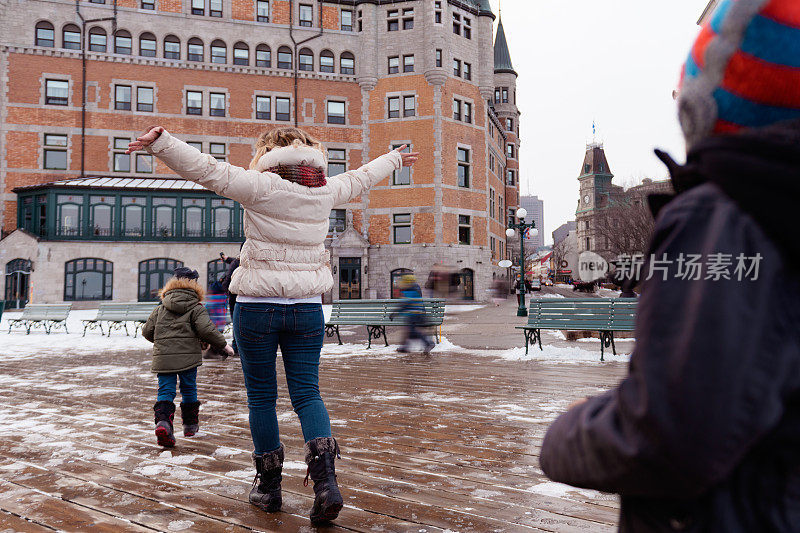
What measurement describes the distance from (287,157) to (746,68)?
2548 mm

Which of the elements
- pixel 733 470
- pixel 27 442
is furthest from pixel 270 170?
pixel 27 442

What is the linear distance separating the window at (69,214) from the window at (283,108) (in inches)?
490

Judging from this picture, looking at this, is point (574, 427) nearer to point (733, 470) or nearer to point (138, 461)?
point (733, 470)

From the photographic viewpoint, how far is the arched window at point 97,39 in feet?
110

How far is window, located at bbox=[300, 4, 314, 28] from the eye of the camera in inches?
1457

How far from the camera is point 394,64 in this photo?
121 ft

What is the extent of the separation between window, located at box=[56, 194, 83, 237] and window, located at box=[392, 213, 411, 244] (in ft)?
58.9

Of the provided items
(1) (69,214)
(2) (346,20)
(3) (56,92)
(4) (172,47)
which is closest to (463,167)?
(2) (346,20)

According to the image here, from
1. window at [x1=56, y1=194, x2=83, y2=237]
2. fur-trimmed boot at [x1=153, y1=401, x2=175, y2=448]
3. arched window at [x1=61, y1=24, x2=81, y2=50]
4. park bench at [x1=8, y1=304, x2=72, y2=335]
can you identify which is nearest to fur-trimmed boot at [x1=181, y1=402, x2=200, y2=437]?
fur-trimmed boot at [x1=153, y1=401, x2=175, y2=448]

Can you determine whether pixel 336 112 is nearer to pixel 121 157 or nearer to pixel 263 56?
pixel 263 56

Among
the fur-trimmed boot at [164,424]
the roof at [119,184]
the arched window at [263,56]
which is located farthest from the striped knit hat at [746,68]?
the arched window at [263,56]

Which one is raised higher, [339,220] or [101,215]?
[339,220]

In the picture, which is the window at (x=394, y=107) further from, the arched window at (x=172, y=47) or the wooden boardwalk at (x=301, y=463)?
the wooden boardwalk at (x=301, y=463)

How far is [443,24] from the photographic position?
3641 centimetres
